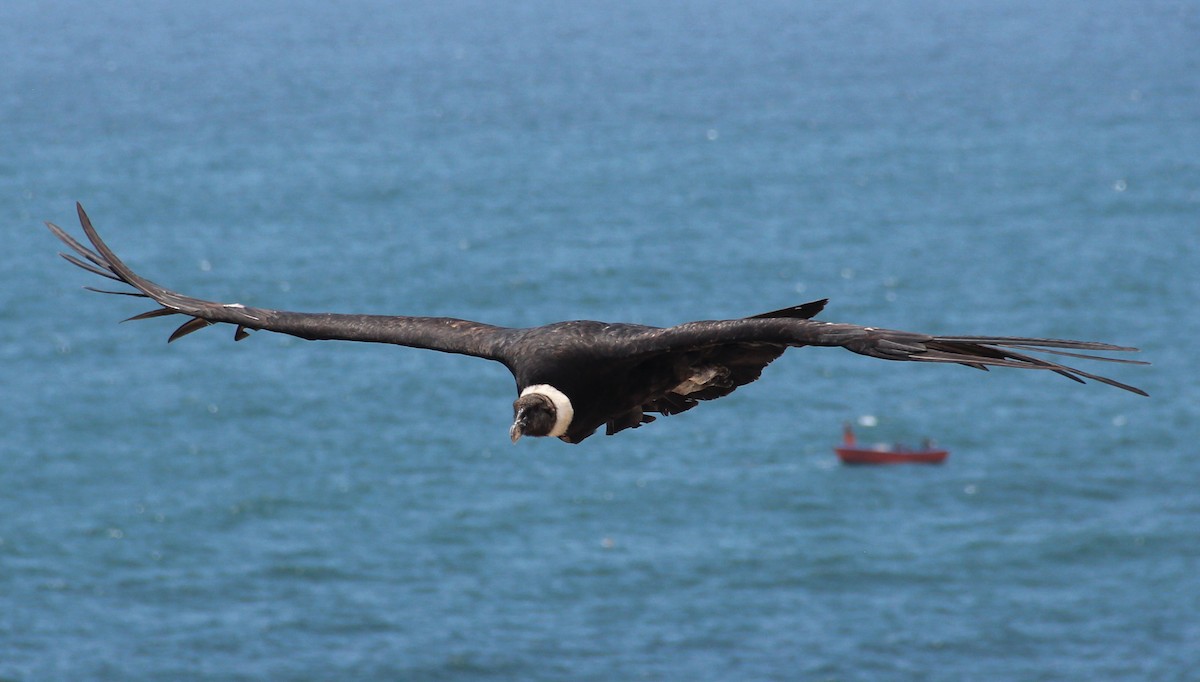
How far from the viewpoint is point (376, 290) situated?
111375 mm

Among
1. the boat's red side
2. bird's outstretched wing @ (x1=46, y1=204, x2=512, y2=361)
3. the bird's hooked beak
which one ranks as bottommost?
the boat's red side

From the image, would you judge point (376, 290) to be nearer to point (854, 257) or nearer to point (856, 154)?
point (854, 257)

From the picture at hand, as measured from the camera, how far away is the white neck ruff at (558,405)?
58.9 ft

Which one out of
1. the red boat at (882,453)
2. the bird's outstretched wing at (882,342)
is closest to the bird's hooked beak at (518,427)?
the bird's outstretched wing at (882,342)

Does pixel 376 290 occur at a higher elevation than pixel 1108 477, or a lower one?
higher

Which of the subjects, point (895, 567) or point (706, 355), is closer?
point (706, 355)

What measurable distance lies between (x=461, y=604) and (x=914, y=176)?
7548cm

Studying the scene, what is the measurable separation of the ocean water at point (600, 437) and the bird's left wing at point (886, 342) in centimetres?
5763

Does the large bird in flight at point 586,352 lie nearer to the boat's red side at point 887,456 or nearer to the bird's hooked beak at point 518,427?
the bird's hooked beak at point 518,427

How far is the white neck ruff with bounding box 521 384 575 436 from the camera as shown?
707 inches

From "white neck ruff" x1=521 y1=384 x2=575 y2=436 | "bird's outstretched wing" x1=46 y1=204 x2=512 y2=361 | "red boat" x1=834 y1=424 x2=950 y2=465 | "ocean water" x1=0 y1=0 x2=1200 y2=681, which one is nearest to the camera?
"white neck ruff" x1=521 y1=384 x2=575 y2=436

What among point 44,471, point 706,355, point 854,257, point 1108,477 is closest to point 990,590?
point 1108,477

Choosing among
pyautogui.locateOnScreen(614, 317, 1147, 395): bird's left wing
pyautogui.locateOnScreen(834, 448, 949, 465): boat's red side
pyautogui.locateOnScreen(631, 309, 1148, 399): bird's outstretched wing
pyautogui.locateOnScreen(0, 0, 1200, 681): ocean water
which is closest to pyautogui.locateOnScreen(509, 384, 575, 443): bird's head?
pyautogui.locateOnScreen(631, 309, 1148, 399): bird's outstretched wing

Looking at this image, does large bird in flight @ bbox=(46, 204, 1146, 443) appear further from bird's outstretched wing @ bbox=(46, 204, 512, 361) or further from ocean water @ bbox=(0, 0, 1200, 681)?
ocean water @ bbox=(0, 0, 1200, 681)
